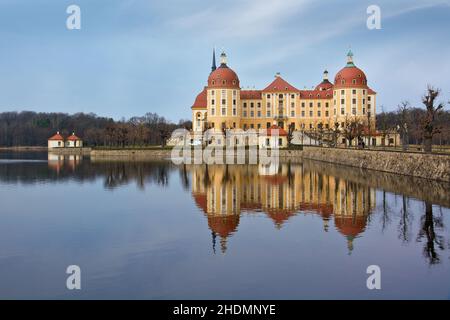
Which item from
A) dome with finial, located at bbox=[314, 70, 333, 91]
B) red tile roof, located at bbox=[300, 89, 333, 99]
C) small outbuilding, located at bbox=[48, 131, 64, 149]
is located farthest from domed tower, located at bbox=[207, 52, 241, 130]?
small outbuilding, located at bbox=[48, 131, 64, 149]

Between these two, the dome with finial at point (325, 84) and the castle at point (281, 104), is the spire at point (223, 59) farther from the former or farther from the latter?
the dome with finial at point (325, 84)

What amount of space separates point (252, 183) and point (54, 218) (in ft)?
39.2

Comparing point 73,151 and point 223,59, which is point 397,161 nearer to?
point 223,59

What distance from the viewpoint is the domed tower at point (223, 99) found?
64375 mm

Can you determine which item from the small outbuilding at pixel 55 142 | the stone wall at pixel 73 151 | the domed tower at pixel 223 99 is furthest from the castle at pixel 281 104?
the small outbuilding at pixel 55 142

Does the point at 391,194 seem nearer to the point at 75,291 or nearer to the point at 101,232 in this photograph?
the point at 101,232

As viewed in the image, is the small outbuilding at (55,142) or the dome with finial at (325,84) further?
the small outbuilding at (55,142)

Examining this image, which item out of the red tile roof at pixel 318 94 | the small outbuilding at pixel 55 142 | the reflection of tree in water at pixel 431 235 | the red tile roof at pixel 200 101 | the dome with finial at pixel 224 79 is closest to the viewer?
the reflection of tree in water at pixel 431 235

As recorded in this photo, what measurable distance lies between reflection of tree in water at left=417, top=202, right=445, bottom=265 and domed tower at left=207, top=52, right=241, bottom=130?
160 ft

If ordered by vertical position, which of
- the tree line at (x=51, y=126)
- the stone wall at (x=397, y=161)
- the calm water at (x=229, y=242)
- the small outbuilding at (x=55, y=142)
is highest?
the tree line at (x=51, y=126)

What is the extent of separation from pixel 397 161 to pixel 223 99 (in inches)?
1445

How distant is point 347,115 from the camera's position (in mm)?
64500

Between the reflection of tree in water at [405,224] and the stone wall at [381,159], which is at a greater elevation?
the stone wall at [381,159]

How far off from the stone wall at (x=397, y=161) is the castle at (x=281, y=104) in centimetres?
2101
